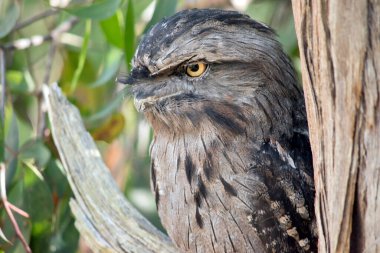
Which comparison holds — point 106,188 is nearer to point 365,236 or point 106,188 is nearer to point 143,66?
point 143,66

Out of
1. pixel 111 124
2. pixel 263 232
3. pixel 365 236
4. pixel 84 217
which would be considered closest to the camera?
pixel 365 236

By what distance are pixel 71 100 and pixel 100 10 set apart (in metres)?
0.77

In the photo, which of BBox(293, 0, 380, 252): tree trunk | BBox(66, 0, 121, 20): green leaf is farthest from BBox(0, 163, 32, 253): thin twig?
BBox(293, 0, 380, 252): tree trunk

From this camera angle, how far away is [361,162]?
192 cm

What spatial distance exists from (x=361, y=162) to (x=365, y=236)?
7.8 inches

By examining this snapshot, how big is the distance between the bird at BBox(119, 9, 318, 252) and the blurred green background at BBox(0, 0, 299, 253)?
31 cm

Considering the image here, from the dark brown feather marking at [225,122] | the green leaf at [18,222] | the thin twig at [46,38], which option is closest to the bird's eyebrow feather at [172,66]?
the dark brown feather marking at [225,122]

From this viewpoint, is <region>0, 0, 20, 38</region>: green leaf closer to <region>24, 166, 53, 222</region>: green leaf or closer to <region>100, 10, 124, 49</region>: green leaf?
<region>100, 10, 124, 49</region>: green leaf

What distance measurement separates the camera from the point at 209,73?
2492mm

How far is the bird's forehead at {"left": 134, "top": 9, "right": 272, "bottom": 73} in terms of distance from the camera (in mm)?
2445

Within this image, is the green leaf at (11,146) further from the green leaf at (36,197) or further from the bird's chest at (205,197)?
the bird's chest at (205,197)

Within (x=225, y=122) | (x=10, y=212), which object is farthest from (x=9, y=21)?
(x=225, y=122)

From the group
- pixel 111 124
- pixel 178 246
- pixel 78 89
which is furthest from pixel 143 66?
pixel 78 89

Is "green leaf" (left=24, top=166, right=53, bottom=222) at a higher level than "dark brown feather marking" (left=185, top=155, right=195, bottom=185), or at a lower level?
lower
